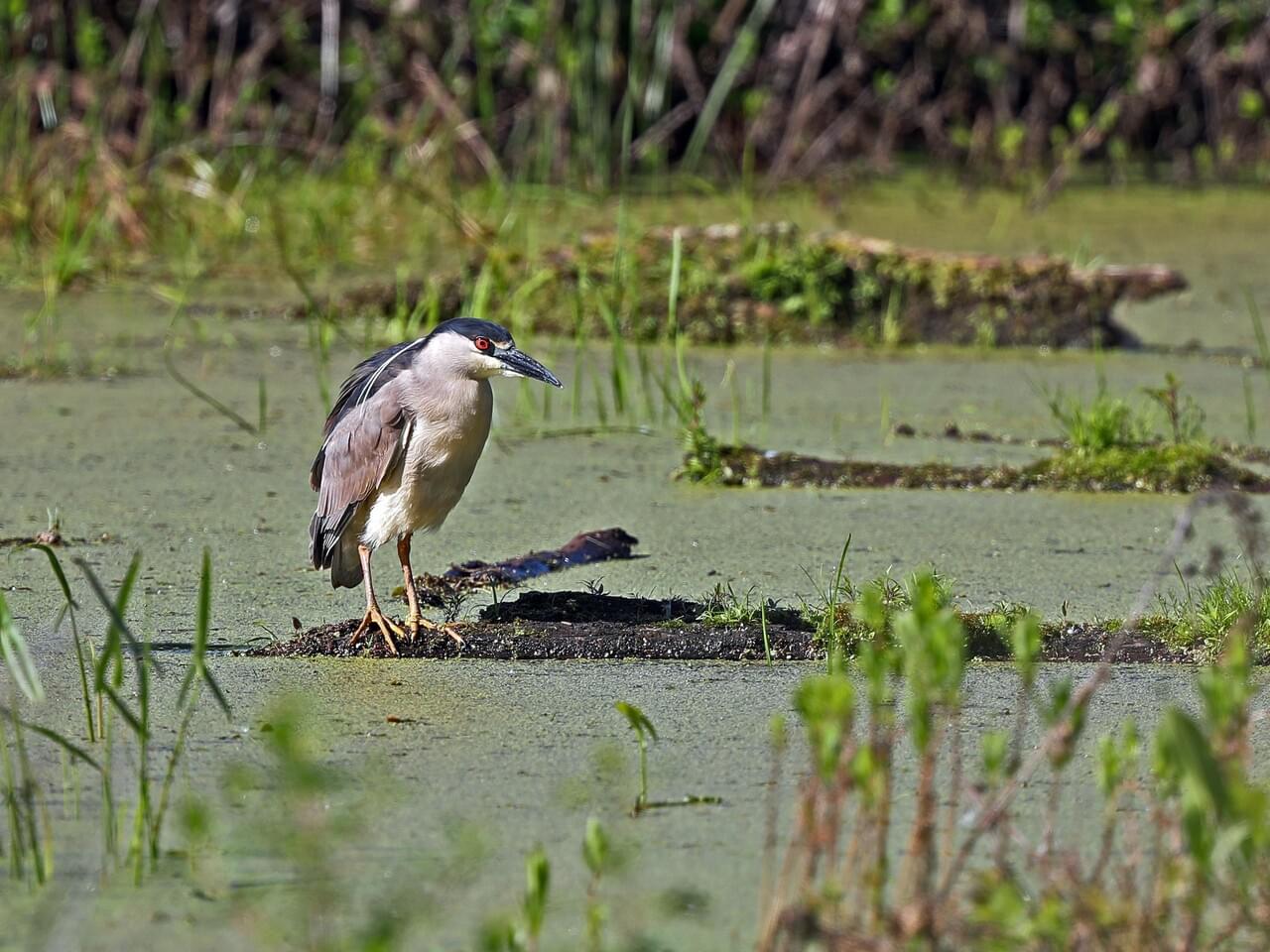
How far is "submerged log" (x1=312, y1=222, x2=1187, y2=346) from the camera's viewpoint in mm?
5570

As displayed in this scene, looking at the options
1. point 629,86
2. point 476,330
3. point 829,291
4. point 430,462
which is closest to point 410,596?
point 430,462

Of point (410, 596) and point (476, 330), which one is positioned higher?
point (476, 330)

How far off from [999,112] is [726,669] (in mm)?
5558

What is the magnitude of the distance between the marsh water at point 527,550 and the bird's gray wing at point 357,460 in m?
0.15

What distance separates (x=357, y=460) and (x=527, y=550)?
0.49 metres

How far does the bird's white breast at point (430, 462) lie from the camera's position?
322 cm

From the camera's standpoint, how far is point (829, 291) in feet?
18.4

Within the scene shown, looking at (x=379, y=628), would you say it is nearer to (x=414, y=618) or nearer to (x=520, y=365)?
(x=414, y=618)

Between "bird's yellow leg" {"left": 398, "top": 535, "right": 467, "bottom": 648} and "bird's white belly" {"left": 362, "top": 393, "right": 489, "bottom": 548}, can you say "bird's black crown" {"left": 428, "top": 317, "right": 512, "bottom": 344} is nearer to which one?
"bird's white belly" {"left": 362, "top": 393, "right": 489, "bottom": 548}

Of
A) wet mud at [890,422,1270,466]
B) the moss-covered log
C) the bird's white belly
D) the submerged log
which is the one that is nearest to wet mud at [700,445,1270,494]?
the moss-covered log

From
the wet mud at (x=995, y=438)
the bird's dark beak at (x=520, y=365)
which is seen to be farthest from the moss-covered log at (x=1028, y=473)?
the bird's dark beak at (x=520, y=365)

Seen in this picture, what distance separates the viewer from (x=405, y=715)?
2611mm

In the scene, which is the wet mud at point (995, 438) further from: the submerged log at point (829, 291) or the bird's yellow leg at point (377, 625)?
the bird's yellow leg at point (377, 625)

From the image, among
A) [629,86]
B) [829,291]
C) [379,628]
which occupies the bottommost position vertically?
[379,628]
